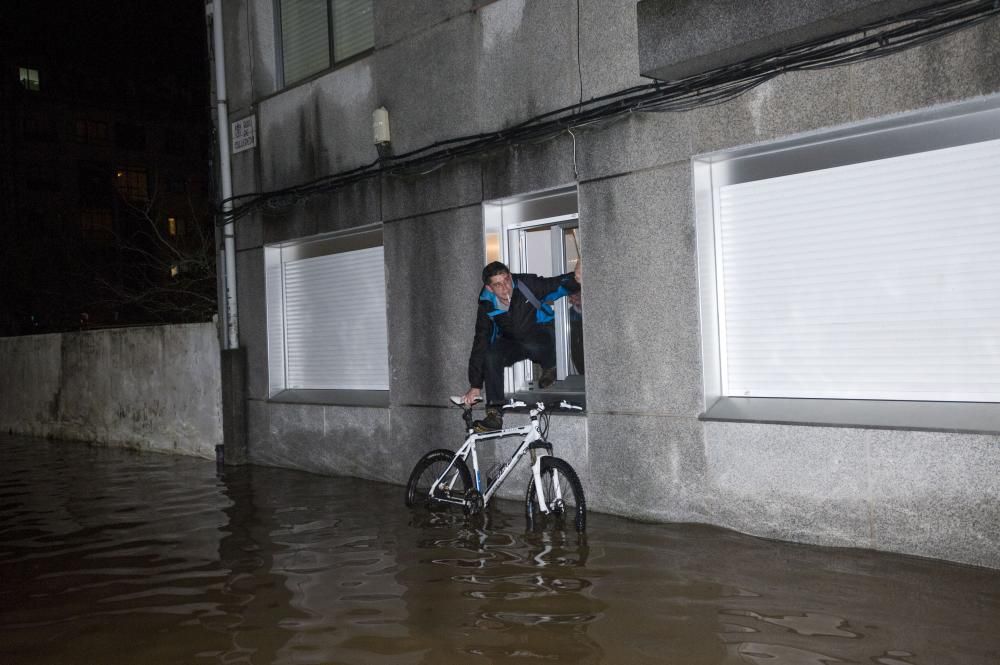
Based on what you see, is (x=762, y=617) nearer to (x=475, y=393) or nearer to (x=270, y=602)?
(x=270, y=602)

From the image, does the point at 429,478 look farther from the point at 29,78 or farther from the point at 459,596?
the point at 29,78

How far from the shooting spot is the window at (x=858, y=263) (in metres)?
6.29

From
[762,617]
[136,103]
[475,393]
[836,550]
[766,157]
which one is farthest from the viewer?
[136,103]

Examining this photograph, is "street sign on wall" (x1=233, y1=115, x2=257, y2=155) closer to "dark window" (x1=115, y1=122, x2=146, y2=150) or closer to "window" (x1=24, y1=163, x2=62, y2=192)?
"window" (x1=24, y1=163, x2=62, y2=192)

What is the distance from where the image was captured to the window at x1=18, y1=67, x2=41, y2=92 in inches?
1829

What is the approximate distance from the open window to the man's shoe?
1207 millimetres

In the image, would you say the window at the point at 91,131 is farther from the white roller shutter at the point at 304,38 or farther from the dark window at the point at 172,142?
the white roller shutter at the point at 304,38

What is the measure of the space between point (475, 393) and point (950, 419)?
380 cm

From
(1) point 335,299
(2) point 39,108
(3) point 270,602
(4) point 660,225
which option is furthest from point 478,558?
(2) point 39,108

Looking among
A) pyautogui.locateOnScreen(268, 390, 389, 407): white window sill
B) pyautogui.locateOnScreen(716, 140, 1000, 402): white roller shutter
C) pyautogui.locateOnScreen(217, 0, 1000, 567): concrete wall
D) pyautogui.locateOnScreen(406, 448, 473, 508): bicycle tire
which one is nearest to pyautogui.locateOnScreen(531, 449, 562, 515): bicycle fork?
pyautogui.locateOnScreen(217, 0, 1000, 567): concrete wall

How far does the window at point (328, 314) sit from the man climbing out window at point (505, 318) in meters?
2.32

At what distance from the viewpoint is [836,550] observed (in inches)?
256

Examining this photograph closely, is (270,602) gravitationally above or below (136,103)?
below

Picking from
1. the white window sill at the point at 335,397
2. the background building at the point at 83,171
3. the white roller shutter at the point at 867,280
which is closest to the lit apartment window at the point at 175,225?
the background building at the point at 83,171
